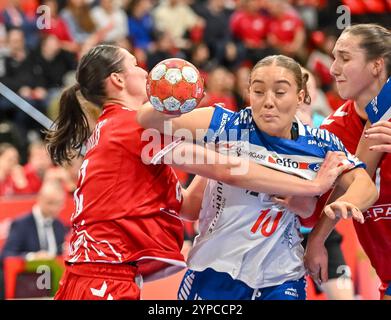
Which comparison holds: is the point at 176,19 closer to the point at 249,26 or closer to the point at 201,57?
the point at 201,57

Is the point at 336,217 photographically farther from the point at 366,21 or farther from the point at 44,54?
the point at 366,21

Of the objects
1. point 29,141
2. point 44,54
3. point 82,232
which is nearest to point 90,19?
point 44,54

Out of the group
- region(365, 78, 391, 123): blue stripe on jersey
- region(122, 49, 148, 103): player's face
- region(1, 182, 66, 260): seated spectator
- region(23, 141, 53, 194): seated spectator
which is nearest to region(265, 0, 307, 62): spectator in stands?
region(23, 141, 53, 194): seated spectator

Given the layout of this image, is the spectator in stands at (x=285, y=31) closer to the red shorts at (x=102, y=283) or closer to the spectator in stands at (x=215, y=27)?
the spectator in stands at (x=215, y=27)

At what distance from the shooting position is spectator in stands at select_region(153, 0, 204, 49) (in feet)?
42.8

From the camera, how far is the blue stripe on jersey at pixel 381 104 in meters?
4.18

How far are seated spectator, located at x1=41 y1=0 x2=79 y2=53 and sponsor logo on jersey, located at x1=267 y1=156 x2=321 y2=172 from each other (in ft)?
25.3

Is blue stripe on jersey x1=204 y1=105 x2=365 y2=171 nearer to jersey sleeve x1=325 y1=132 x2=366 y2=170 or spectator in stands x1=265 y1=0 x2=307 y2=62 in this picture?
jersey sleeve x1=325 y1=132 x2=366 y2=170

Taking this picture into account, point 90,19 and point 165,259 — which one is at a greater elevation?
point 90,19

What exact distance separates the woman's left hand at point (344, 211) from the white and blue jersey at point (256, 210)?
0.30 metres

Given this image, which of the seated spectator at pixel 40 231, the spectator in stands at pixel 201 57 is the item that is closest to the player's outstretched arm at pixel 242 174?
the seated spectator at pixel 40 231
